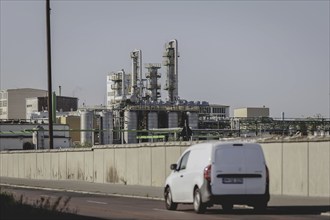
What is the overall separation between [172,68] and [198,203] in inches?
3700

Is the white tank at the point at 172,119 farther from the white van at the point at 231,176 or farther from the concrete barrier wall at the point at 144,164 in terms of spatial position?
the white van at the point at 231,176

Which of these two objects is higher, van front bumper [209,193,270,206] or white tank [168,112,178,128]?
van front bumper [209,193,270,206]

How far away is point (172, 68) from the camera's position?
115 m

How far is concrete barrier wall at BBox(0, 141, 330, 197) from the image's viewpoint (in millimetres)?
27330

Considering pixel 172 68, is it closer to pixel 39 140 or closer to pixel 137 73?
pixel 137 73

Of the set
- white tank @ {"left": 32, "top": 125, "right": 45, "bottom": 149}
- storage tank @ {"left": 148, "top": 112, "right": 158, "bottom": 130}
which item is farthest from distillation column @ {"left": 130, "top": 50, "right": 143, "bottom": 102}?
white tank @ {"left": 32, "top": 125, "right": 45, "bottom": 149}

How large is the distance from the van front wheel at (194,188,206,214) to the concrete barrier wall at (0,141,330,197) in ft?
22.0

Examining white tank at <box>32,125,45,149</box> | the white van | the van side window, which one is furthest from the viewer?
white tank at <box>32,125,45,149</box>

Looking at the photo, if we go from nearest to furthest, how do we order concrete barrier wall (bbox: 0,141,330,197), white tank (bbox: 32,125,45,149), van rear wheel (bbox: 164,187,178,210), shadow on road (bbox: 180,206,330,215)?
shadow on road (bbox: 180,206,330,215) < van rear wheel (bbox: 164,187,178,210) < concrete barrier wall (bbox: 0,141,330,197) < white tank (bbox: 32,125,45,149)

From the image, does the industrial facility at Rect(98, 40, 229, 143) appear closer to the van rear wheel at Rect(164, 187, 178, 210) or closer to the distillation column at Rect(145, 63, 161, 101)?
the distillation column at Rect(145, 63, 161, 101)

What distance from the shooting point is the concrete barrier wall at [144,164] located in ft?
89.7

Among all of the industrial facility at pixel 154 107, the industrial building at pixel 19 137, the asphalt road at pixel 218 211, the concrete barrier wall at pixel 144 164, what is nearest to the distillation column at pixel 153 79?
the industrial facility at pixel 154 107

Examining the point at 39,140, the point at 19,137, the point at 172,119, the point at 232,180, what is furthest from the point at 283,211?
the point at 172,119

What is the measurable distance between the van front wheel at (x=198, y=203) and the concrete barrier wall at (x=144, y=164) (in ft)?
22.0
